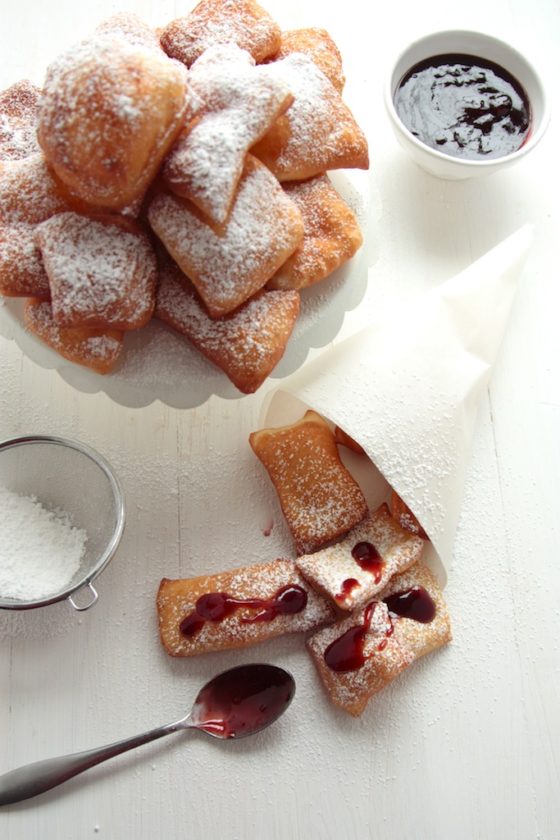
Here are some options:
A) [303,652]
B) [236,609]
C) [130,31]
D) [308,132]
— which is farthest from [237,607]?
[130,31]

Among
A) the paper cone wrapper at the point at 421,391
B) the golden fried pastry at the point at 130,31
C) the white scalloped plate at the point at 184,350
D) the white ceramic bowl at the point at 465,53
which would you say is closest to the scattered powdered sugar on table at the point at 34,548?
the white scalloped plate at the point at 184,350

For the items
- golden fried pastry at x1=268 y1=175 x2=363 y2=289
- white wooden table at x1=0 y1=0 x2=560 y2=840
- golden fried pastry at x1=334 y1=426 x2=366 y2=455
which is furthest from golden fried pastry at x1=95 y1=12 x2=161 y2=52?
golden fried pastry at x1=334 y1=426 x2=366 y2=455

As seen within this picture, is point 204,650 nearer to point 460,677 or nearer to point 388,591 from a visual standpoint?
point 388,591

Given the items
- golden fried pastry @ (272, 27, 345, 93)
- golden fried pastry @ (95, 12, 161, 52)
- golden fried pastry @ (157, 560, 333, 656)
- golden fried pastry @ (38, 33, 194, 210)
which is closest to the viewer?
golden fried pastry @ (38, 33, 194, 210)

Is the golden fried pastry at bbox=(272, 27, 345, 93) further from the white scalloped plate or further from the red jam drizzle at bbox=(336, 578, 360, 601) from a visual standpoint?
the red jam drizzle at bbox=(336, 578, 360, 601)

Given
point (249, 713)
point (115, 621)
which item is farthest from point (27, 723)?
point (249, 713)

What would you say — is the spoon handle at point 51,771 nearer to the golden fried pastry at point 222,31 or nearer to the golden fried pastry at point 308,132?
the golden fried pastry at point 308,132

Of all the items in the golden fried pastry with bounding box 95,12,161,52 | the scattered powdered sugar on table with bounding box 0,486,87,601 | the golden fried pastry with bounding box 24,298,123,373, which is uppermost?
the golden fried pastry with bounding box 95,12,161,52
